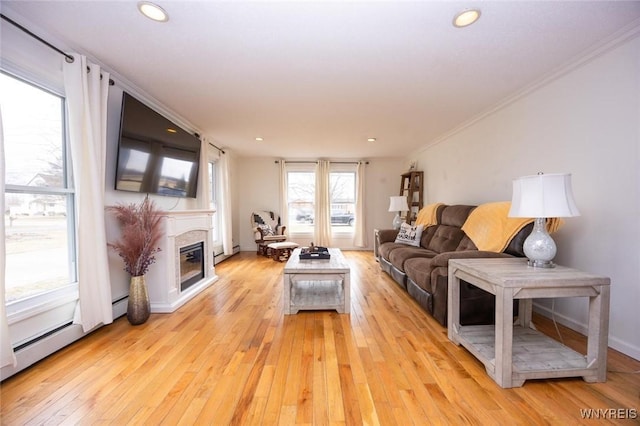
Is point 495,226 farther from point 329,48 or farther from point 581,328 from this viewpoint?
point 329,48

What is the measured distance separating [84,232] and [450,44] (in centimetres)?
315

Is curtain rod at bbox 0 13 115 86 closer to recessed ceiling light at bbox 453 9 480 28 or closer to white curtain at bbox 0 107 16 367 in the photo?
white curtain at bbox 0 107 16 367

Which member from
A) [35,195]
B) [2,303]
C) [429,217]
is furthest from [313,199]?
[2,303]

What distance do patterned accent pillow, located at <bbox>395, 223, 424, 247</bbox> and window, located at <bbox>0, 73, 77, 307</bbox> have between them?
12.8 ft

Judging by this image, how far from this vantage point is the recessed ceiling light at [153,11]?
5.00 feet

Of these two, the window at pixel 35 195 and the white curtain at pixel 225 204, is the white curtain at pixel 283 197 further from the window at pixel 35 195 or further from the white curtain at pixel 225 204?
the window at pixel 35 195

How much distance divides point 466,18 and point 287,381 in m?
2.53

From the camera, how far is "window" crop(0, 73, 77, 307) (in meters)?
1.71

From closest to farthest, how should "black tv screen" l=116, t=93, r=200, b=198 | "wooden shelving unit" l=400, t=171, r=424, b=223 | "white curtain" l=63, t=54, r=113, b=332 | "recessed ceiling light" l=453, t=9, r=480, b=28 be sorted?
"recessed ceiling light" l=453, t=9, r=480, b=28, "white curtain" l=63, t=54, r=113, b=332, "black tv screen" l=116, t=93, r=200, b=198, "wooden shelving unit" l=400, t=171, r=424, b=223

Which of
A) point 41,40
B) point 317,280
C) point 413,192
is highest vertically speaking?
point 41,40

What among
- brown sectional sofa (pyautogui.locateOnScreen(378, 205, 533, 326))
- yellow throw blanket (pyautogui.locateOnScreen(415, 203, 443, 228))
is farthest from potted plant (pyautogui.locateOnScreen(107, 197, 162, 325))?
yellow throw blanket (pyautogui.locateOnScreen(415, 203, 443, 228))

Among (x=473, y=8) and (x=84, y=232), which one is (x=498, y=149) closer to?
(x=473, y=8)

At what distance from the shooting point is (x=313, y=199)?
6301mm

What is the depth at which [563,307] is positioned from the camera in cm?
232
